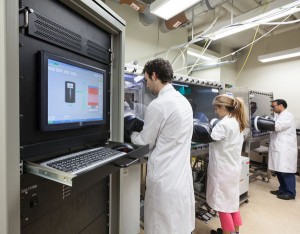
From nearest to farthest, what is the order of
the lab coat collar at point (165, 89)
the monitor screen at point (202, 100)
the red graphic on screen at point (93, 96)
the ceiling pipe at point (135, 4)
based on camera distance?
the red graphic on screen at point (93, 96), the lab coat collar at point (165, 89), the ceiling pipe at point (135, 4), the monitor screen at point (202, 100)

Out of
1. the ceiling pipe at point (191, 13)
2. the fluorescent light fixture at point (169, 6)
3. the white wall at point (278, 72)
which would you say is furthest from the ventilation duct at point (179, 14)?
the white wall at point (278, 72)

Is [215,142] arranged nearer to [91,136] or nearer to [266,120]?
[91,136]

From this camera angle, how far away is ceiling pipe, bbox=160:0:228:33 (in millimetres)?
2439

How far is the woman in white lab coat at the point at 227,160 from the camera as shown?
6.20 feet

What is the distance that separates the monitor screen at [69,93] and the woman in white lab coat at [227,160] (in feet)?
3.90

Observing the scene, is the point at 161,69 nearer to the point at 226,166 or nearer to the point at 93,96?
the point at 93,96

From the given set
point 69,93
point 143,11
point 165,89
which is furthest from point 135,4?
point 69,93

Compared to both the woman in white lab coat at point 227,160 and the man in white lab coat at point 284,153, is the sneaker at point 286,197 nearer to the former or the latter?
the man in white lab coat at point 284,153

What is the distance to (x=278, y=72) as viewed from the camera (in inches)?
185

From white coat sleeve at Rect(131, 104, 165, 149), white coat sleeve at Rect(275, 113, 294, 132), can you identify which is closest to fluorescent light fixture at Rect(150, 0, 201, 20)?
white coat sleeve at Rect(131, 104, 165, 149)

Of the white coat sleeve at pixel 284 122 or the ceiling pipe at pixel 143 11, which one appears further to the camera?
the white coat sleeve at pixel 284 122

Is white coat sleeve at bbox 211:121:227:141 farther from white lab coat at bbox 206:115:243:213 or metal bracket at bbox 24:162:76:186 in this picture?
metal bracket at bbox 24:162:76:186

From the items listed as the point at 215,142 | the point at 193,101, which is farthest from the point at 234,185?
the point at 193,101

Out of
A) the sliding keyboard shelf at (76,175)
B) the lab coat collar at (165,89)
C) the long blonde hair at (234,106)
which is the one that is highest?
the lab coat collar at (165,89)
